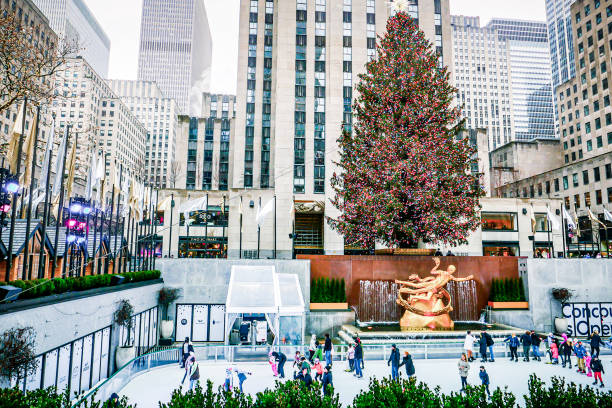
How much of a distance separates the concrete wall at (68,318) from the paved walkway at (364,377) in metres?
2.88

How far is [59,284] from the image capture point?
14.8 meters

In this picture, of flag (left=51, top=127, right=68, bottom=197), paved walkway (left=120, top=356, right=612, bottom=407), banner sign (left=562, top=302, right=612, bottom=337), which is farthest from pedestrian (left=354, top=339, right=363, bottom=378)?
banner sign (left=562, top=302, right=612, bottom=337)

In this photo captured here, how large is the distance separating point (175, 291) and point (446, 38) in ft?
148

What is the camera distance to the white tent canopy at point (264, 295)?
22.0m

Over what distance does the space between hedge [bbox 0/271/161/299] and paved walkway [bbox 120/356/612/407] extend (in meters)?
4.35

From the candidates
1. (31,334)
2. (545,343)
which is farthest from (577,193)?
(31,334)

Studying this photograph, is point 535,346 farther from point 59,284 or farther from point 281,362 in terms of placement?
point 59,284

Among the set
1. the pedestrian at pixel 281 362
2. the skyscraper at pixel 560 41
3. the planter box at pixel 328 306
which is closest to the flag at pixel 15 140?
the pedestrian at pixel 281 362

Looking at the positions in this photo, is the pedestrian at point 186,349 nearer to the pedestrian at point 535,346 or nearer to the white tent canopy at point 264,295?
the white tent canopy at point 264,295

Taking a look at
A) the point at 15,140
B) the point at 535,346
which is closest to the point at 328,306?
the point at 535,346

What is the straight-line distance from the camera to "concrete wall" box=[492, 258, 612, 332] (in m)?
27.9

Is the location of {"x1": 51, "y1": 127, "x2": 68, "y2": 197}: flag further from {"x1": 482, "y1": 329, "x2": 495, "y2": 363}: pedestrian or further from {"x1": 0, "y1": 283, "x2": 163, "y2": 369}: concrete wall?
{"x1": 482, "y1": 329, "x2": 495, "y2": 363}: pedestrian

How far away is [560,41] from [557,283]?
561 feet

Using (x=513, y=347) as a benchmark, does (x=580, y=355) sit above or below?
above
